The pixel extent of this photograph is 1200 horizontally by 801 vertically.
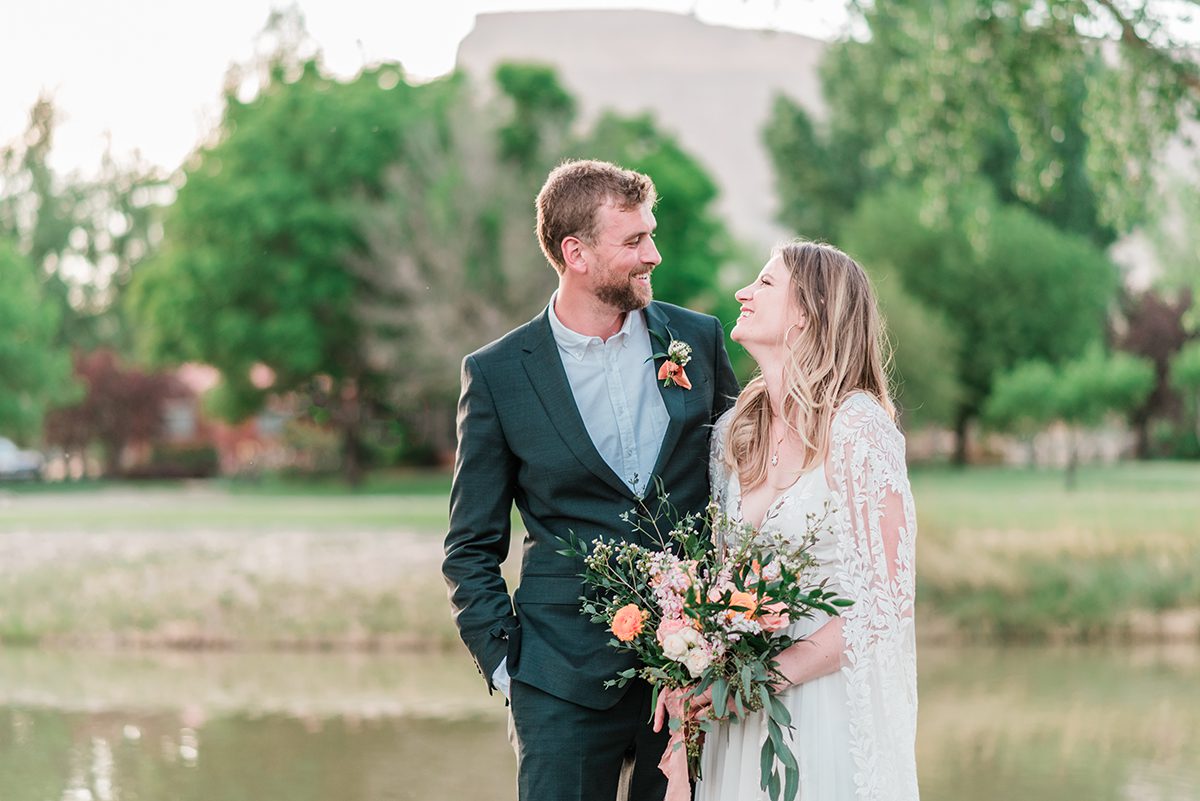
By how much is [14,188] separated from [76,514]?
29022 mm

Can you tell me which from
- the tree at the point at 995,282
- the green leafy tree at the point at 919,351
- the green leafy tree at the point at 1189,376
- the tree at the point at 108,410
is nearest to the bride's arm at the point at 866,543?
the green leafy tree at the point at 919,351

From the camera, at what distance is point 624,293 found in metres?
4.06

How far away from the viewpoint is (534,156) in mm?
32281

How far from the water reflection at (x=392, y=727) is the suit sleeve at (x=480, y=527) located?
5.27 meters

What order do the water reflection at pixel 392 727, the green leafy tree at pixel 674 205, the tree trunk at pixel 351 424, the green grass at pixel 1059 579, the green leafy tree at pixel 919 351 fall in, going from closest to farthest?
the water reflection at pixel 392 727
the green grass at pixel 1059 579
the green leafy tree at pixel 674 205
the tree trunk at pixel 351 424
the green leafy tree at pixel 919 351

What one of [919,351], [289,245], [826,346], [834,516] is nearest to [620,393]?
[826,346]

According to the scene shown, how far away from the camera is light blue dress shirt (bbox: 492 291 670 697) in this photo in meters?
4.03

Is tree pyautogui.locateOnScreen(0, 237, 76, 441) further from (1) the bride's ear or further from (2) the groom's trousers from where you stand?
(1) the bride's ear

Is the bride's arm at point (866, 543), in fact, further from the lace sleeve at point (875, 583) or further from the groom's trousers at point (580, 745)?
the groom's trousers at point (580, 745)

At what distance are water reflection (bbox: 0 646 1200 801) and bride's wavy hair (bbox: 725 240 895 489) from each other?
572 cm

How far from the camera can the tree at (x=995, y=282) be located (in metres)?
45.8

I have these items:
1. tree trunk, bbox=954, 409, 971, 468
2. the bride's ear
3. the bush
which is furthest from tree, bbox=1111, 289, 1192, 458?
the bride's ear

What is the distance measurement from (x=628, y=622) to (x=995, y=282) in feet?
149

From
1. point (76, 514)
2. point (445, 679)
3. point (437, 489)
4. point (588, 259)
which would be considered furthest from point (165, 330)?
point (588, 259)
